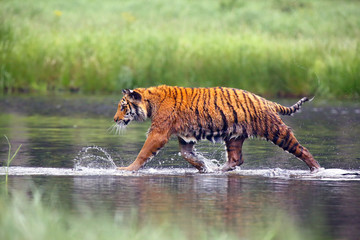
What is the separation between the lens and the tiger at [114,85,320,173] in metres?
10.1

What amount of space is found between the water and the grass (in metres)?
0.14

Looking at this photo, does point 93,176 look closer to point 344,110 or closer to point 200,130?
point 200,130

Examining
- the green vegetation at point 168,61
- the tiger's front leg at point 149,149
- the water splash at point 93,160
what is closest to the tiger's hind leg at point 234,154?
the tiger's front leg at point 149,149

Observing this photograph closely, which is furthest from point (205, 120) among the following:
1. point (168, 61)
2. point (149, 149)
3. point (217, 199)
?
point (168, 61)

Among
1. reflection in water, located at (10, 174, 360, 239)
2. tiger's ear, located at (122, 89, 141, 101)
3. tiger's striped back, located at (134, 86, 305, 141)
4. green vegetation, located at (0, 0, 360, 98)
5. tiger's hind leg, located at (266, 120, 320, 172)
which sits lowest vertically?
reflection in water, located at (10, 174, 360, 239)

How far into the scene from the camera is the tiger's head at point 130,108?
10.3 m

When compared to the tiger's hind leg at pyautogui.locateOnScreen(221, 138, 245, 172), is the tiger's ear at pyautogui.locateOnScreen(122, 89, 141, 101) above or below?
above

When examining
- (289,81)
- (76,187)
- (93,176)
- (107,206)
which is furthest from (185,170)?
(289,81)

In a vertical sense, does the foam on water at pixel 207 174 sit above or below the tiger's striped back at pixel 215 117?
below

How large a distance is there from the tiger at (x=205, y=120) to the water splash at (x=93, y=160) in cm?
64

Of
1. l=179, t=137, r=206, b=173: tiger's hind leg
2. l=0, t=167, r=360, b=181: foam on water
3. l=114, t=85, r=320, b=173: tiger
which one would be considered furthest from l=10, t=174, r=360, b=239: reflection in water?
l=114, t=85, r=320, b=173: tiger

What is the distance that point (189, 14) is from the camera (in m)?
38.9

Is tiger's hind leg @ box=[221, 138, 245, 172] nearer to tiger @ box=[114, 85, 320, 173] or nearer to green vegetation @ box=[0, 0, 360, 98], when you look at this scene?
tiger @ box=[114, 85, 320, 173]

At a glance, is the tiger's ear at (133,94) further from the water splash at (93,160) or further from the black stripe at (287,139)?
the black stripe at (287,139)
